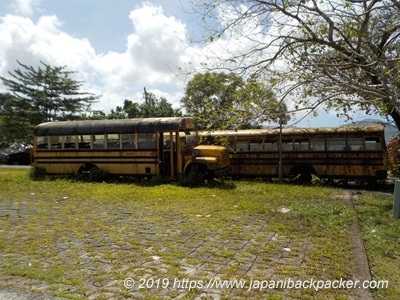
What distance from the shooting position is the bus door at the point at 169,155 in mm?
12133

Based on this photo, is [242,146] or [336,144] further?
[242,146]

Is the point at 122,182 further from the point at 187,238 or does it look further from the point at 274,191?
the point at 187,238

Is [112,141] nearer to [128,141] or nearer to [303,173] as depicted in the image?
[128,141]

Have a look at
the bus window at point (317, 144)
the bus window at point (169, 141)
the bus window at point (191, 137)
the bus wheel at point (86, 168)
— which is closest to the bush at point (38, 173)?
the bus wheel at point (86, 168)

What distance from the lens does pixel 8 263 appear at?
4.25 meters

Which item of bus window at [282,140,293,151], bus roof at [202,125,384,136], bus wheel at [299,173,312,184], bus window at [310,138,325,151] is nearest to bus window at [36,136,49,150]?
bus roof at [202,125,384,136]

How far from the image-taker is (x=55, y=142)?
13.9 m

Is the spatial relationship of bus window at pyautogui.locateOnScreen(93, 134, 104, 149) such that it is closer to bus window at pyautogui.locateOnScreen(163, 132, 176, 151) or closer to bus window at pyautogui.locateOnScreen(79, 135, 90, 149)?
bus window at pyautogui.locateOnScreen(79, 135, 90, 149)

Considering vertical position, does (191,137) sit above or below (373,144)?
above

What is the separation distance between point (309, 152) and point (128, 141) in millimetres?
6980

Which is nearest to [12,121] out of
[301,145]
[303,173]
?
[301,145]

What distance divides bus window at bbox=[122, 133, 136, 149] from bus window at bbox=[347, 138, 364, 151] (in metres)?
7.98

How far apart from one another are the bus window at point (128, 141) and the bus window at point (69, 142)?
7.90ft

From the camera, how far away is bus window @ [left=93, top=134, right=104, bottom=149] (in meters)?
13.2
